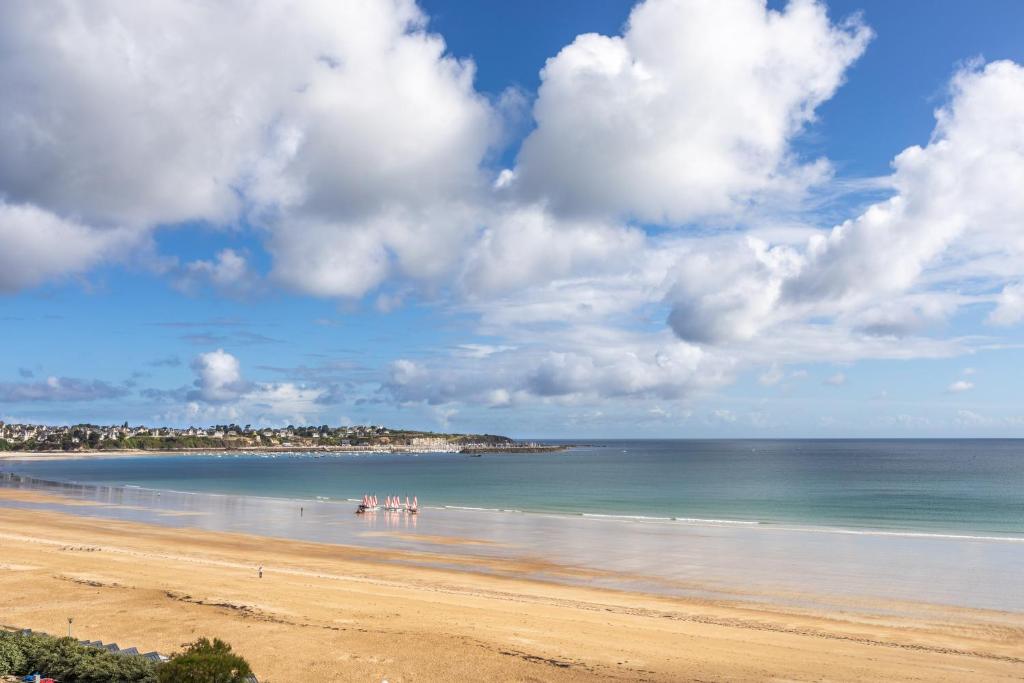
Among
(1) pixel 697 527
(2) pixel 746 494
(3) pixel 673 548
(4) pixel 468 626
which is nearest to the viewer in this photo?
(4) pixel 468 626

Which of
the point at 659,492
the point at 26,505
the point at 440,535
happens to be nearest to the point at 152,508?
the point at 26,505

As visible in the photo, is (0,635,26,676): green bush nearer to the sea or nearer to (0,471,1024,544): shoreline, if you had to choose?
the sea

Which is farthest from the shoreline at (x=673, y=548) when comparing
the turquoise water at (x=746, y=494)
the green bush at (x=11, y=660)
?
the green bush at (x=11, y=660)

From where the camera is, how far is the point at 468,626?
21.2 metres

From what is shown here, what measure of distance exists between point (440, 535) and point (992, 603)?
29387 millimetres

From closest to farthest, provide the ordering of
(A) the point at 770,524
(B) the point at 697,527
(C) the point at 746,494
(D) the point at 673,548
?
(D) the point at 673,548
(B) the point at 697,527
(A) the point at 770,524
(C) the point at 746,494

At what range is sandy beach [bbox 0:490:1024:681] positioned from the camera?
17453 mm

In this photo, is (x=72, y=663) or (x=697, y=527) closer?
(x=72, y=663)

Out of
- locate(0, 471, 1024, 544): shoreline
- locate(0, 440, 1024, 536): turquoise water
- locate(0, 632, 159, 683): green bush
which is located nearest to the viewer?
locate(0, 632, 159, 683): green bush

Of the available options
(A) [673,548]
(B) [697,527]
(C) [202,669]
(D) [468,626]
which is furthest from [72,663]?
(B) [697,527]

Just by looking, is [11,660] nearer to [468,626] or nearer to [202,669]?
[202,669]

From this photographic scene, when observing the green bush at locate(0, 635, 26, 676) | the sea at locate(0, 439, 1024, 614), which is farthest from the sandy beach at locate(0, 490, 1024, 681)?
the sea at locate(0, 439, 1024, 614)

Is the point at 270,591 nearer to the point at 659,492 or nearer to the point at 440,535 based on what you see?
the point at 440,535

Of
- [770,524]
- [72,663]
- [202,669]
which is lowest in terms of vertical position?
[770,524]
